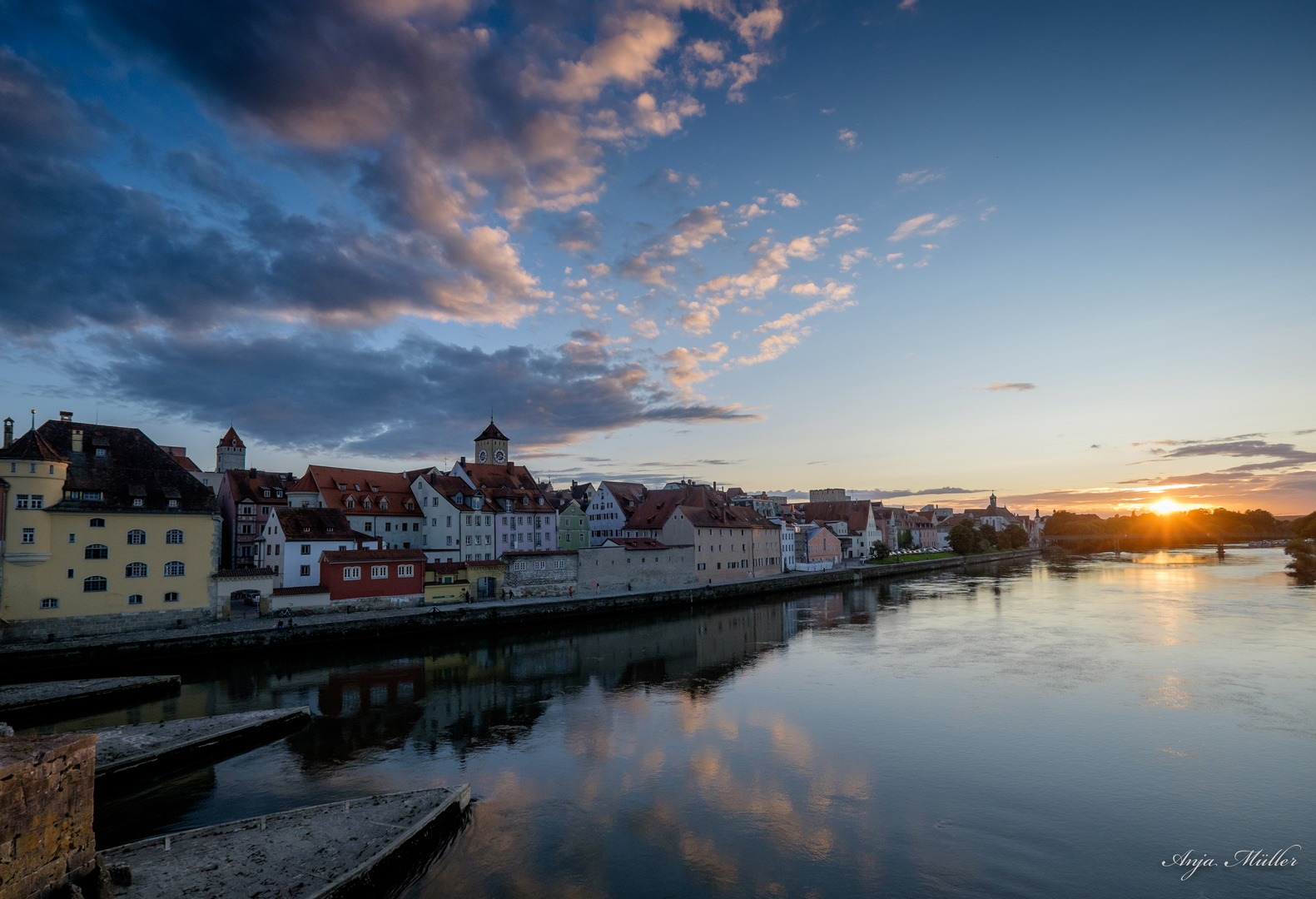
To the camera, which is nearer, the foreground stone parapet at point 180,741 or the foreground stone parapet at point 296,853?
the foreground stone parapet at point 296,853

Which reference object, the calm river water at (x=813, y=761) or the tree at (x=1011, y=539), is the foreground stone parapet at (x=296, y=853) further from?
the tree at (x=1011, y=539)

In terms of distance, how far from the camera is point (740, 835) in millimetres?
12383

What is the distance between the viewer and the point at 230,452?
61438 mm

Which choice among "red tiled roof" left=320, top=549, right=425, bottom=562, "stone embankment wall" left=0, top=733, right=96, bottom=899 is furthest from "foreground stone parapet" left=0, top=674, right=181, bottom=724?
"stone embankment wall" left=0, top=733, right=96, bottom=899

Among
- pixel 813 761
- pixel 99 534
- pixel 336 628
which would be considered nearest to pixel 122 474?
pixel 99 534

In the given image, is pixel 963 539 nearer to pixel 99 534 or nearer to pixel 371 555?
pixel 371 555

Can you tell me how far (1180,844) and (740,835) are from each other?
840 cm

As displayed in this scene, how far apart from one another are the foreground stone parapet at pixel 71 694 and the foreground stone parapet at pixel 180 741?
576 centimetres

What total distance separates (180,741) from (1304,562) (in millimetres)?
90167

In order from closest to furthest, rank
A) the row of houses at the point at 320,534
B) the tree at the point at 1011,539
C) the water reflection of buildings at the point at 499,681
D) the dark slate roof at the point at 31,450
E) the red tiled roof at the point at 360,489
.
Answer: the water reflection of buildings at the point at 499,681 < the dark slate roof at the point at 31,450 < the row of houses at the point at 320,534 < the red tiled roof at the point at 360,489 < the tree at the point at 1011,539

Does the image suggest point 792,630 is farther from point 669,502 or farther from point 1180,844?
point 1180,844

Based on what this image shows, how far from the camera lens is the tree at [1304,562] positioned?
59.5 metres
